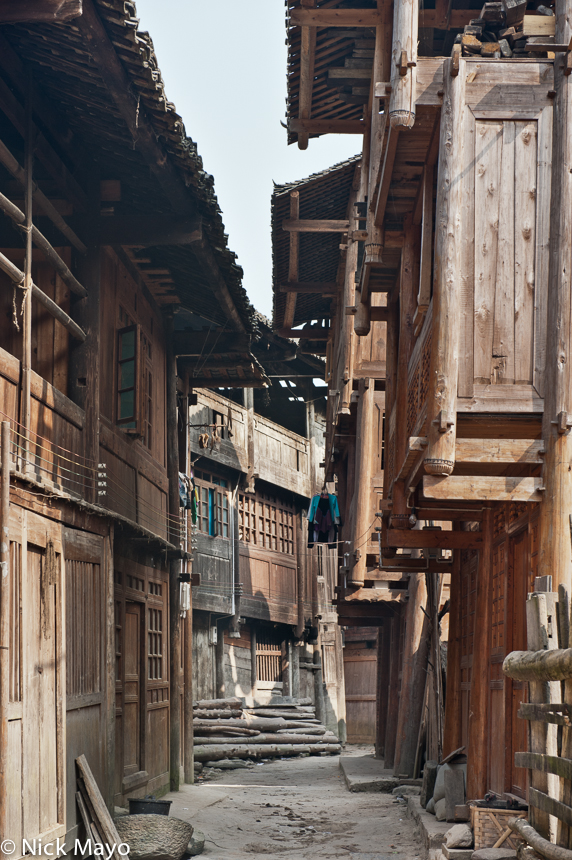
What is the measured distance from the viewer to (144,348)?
14.5m

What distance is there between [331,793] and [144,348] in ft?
25.1

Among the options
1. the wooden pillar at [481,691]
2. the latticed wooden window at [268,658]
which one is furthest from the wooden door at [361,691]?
the wooden pillar at [481,691]

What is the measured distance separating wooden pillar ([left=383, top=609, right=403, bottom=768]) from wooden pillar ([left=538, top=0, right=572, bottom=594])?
34.4 ft

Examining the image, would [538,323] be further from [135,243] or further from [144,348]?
[144,348]

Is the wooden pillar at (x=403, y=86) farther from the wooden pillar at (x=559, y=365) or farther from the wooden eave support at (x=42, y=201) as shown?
the wooden eave support at (x=42, y=201)

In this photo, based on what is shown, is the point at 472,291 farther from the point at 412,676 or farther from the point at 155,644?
the point at 155,644

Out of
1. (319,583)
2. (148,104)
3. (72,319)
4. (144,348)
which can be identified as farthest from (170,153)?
(319,583)

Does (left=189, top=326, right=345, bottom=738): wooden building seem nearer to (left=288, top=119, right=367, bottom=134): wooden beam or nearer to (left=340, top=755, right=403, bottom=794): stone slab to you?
(left=340, top=755, right=403, bottom=794): stone slab

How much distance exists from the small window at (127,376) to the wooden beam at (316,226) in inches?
189

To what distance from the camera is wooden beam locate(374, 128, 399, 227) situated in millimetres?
7934

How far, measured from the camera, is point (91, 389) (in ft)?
37.6

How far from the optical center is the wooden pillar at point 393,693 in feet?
57.1

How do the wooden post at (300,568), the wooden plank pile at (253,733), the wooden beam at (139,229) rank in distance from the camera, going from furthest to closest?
the wooden post at (300,568) → the wooden plank pile at (253,733) → the wooden beam at (139,229)

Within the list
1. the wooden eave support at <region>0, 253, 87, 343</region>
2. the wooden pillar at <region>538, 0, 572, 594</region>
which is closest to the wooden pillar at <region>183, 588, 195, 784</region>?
the wooden eave support at <region>0, 253, 87, 343</region>
